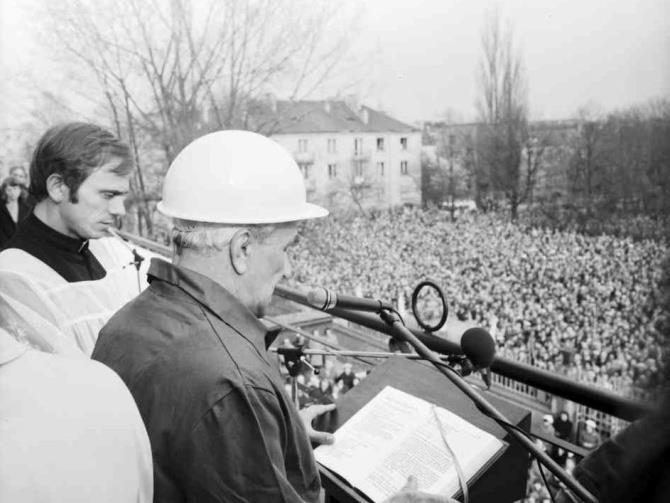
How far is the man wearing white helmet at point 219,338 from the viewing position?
3.27ft

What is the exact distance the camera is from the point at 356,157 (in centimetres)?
3266

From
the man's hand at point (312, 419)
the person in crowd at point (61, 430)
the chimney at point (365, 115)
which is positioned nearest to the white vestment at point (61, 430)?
the person in crowd at point (61, 430)

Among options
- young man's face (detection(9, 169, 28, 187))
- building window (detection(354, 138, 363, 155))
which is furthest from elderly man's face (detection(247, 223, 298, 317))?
building window (detection(354, 138, 363, 155))

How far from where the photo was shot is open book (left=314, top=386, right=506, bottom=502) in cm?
132

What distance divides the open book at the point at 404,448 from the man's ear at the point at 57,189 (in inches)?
51.3

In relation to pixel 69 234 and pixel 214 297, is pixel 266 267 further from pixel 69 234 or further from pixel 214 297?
pixel 69 234

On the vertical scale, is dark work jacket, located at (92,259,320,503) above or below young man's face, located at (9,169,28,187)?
below

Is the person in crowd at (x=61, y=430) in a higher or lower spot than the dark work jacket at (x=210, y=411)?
higher

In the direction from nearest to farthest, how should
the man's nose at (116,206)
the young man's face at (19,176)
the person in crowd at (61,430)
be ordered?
the person in crowd at (61,430) < the man's nose at (116,206) < the young man's face at (19,176)

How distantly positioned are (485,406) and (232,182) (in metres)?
0.75

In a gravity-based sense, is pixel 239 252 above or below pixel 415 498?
above

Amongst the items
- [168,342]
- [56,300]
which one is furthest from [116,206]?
[168,342]

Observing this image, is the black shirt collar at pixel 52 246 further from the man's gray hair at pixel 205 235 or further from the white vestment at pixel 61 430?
the white vestment at pixel 61 430

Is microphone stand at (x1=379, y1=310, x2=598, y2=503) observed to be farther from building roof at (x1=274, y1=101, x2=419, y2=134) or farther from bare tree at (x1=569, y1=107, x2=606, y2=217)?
bare tree at (x1=569, y1=107, x2=606, y2=217)
